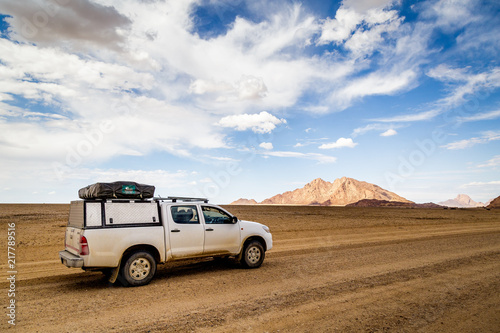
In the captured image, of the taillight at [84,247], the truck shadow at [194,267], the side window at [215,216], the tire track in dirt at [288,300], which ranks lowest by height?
the tire track in dirt at [288,300]

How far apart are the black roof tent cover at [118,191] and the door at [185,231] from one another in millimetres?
722

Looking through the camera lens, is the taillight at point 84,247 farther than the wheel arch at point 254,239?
No

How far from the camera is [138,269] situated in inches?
285

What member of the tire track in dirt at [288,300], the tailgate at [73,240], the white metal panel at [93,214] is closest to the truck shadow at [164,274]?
the tailgate at [73,240]

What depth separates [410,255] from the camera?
426 inches

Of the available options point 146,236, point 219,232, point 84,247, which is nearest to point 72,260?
point 84,247

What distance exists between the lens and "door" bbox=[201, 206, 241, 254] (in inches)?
330

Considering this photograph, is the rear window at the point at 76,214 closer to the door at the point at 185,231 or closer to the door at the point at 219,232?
the door at the point at 185,231

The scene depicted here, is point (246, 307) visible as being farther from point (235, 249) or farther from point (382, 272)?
point (382, 272)

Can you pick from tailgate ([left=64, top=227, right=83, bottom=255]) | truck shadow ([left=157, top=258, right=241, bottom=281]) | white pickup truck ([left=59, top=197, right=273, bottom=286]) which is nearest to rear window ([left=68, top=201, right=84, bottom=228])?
white pickup truck ([left=59, top=197, right=273, bottom=286])

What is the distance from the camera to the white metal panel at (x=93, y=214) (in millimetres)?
6793

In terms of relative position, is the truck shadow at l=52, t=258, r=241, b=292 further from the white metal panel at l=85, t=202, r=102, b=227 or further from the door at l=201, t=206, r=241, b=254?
the white metal panel at l=85, t=202, r=102, b=227

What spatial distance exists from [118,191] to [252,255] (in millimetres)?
4177

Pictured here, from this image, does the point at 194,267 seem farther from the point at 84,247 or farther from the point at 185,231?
the point at 84,247
